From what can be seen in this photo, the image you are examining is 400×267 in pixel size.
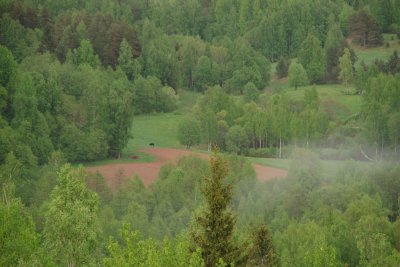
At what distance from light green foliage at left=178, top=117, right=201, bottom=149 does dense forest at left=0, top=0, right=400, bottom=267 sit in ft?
0.51

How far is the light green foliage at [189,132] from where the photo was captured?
100188mm

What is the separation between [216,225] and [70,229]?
8.42m

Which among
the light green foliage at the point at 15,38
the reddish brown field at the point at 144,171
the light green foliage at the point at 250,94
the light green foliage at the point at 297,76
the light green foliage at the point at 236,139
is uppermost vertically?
the light green foliage at the point at 15,38

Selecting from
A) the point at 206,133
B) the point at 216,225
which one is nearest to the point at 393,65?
Result: the point at 206,133

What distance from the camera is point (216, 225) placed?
31891mm

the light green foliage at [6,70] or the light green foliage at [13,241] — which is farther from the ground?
the light green foliage at [6,70]

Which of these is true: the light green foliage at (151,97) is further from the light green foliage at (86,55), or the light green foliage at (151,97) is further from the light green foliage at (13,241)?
the light green foliage at (13,241)

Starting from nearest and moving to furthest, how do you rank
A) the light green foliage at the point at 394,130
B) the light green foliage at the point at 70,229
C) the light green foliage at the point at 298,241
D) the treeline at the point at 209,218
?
the treeline at the point at 209,218 → the light green foliage at the point at 70,229 → the light green foliage at the point at 298,241 → the light green foliage at the point at 394,130

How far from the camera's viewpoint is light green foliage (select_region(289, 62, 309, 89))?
5364 inches

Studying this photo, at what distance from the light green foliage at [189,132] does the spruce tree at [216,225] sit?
67.9m

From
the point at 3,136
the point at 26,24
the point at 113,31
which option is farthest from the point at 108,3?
the point at 3,136

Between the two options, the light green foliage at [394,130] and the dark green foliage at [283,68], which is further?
the dark green foliage at [283,68]

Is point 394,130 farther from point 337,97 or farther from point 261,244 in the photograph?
point 261,244

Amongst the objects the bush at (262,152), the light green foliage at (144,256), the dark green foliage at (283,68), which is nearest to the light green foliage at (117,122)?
the bush at (262,152)
